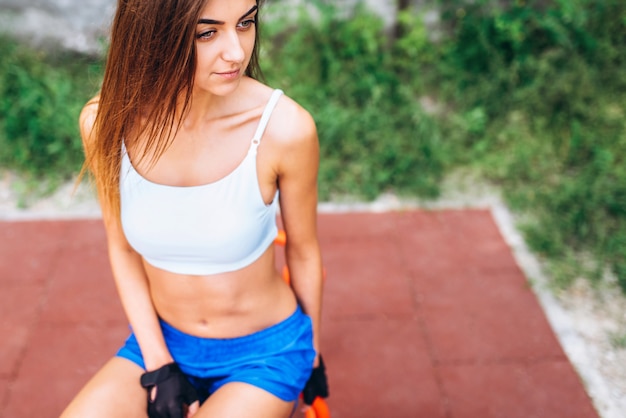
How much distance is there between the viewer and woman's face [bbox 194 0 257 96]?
140cm

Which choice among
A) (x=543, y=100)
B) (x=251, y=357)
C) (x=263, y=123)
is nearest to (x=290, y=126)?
(x=263, y=123)

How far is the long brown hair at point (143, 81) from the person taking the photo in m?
1.39

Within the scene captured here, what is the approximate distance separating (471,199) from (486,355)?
1155 mm

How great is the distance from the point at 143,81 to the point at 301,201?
1.61ft

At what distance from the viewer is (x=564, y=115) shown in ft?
13.0

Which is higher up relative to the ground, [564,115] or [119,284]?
[119,284]

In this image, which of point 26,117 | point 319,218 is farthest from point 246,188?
point 26,117

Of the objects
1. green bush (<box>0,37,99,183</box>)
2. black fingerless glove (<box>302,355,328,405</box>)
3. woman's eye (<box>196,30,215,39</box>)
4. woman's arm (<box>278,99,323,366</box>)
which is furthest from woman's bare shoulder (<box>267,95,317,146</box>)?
green bush (<box>0,37,99,183</box>)

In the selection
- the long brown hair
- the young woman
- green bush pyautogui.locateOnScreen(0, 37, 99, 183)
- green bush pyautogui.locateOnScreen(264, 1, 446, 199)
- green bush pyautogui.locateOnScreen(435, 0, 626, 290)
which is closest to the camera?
the long brown hair

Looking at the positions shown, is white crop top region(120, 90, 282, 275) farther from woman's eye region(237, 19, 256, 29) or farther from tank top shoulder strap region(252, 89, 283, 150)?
woman's eye region(237, 19, 256, 29)

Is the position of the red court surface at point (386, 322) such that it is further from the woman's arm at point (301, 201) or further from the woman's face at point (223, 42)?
the woman's face at point (223, 42)

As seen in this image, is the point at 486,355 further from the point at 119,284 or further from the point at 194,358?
the point at 119,284

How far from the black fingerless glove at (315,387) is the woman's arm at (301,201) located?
0.03m

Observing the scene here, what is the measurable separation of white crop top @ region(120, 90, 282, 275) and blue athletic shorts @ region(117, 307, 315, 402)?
0.23 m
